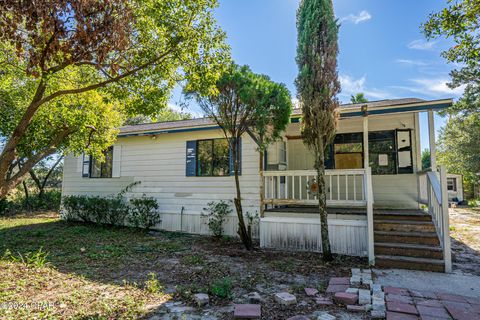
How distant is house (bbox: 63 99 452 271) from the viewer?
5403 mm

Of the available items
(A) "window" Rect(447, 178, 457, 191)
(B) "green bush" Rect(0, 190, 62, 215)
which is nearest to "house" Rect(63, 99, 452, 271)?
(B) "green bush" Rect(0, 190, 62, 215)

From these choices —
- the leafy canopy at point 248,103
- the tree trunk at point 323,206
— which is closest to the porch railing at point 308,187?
the tree trunk at point 323,206

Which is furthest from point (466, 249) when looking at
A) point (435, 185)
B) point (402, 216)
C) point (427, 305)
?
point (427, 305)

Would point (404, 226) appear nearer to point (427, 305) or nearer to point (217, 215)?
point (427, 305)

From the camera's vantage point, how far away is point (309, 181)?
7.53m

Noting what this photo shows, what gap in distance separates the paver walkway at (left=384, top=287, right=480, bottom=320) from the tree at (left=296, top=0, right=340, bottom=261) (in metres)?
1.79

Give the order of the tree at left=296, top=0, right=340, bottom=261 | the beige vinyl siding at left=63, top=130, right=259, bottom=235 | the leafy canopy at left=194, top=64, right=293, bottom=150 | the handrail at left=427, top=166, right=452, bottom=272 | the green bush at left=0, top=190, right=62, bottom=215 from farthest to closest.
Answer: the green bush at left=0, top=190, right=62, bottom=215 → the beige vinyl siding at left=63, top=130, right=259, bottom=235 → the leafy canopy at left=194, top=64, right=293, bottom=150 → the tree at left=296, top=0, right=340, bottom=261 → the handrail at left=427, top=166, right=452, bottom=272


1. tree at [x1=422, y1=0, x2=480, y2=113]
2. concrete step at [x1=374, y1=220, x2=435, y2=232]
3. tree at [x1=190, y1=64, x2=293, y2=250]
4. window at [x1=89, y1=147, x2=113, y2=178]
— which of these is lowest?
concrete step at [x1=374, y1=220, x2=435, y2=232]

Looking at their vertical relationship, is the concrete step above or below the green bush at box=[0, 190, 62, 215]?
above

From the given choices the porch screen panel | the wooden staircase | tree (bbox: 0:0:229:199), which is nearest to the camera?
tree (bbox: 0:0:229:199)

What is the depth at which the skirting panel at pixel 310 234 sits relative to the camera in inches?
226

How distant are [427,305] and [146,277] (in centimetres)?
387

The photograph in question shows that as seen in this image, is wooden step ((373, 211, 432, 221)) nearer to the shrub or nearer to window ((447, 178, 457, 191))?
the shrub

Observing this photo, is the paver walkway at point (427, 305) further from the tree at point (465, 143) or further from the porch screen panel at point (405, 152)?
the tree at point (465, 143)
